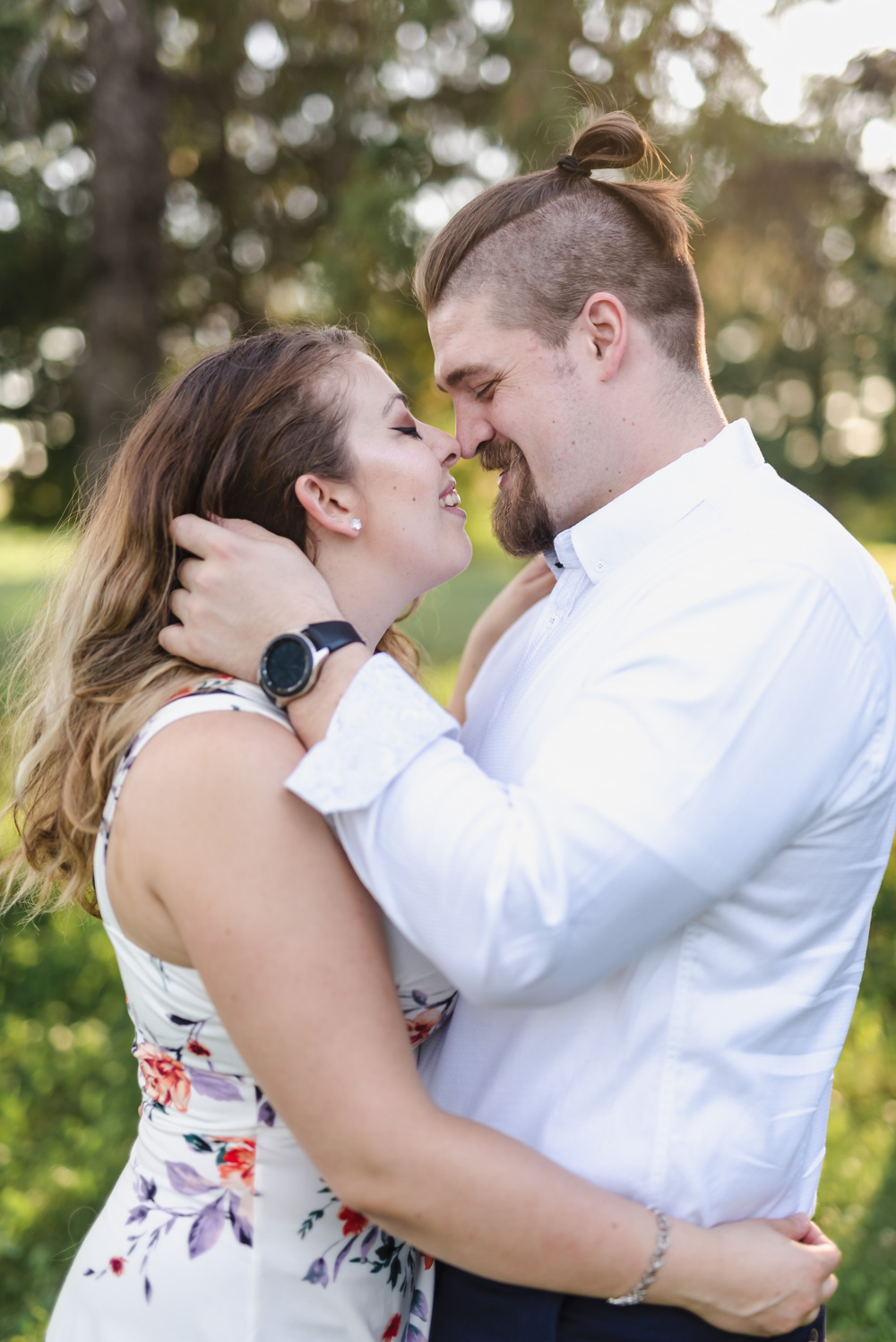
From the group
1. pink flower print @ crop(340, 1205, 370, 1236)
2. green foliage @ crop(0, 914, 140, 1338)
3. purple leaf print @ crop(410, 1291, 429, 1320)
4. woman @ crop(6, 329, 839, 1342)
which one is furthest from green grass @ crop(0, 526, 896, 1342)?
purple leaf print @ crop(410, 1291, 429, 1320)

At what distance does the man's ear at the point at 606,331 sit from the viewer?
233 centimetres

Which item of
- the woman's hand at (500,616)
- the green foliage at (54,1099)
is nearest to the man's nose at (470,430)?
the woman's hand at (500,616)

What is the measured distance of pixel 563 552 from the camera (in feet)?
7.69

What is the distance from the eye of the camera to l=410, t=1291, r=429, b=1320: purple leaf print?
1916mm

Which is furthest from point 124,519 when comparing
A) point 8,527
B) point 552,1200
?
point 8,527

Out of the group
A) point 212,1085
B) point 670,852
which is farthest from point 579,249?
point 212,1085

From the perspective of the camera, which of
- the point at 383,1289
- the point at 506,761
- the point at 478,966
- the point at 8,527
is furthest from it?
the point at 8,527

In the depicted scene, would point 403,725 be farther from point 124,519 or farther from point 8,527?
point 8,527

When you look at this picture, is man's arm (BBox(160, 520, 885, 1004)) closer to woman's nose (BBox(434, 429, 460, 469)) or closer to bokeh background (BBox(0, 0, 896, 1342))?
woman's nose (BBox(434, 429, 460, 469))

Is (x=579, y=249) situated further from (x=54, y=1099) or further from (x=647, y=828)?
(x=54, y=1099)

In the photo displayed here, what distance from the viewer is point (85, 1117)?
4727mm

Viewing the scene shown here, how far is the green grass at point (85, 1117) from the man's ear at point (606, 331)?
135 centimetres

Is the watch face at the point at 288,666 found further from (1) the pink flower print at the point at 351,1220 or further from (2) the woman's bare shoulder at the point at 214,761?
(1) the pink flower print at the point at 351,1220

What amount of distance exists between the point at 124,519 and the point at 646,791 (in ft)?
3.84
